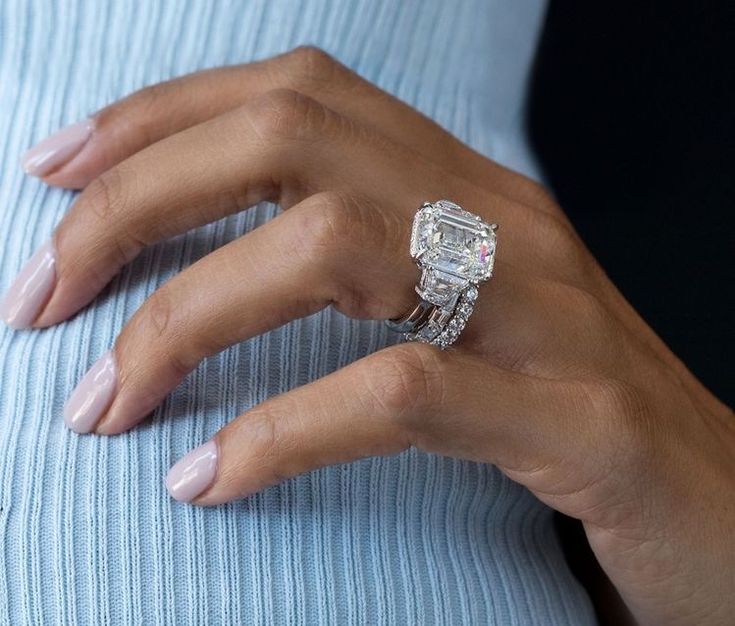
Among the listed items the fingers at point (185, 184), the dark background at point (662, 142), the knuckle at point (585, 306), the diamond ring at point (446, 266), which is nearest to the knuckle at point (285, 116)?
the fingers at point (185, 184)

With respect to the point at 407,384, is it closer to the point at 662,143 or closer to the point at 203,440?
the point at 203,440

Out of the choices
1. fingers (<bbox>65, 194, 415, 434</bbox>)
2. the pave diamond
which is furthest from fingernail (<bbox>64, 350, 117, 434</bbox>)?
the pave diamond

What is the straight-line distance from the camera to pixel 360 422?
63 cm

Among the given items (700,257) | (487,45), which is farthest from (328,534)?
(700,257)

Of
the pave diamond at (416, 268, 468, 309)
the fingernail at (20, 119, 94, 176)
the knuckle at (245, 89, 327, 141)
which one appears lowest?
the fingernail at (20, 119, 94, 176)

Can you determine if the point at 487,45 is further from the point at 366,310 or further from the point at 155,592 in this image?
the point at 155,592

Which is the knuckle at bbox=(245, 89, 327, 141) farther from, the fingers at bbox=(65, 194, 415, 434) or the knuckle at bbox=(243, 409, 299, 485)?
the knuckle at bbox=(243, 409, 299, 485)

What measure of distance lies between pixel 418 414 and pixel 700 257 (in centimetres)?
74

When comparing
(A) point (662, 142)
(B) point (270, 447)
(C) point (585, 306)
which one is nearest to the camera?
(B) point (270, 447)

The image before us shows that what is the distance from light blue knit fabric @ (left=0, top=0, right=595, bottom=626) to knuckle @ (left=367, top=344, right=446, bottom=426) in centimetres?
9

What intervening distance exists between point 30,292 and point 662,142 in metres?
0.87

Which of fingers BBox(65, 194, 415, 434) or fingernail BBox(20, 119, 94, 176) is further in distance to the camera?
fingernail BBox(20, 119, 94, 176)

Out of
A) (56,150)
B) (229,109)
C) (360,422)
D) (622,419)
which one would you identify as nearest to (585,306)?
(622,419)

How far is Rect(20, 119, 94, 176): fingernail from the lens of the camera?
2.43 feet
